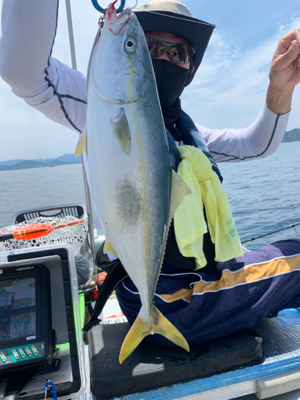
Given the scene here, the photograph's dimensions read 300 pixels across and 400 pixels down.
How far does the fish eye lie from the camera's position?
993mm

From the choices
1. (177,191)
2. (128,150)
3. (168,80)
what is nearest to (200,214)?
(177,191)

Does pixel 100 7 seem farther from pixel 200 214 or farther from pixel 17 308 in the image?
pixel 17 308

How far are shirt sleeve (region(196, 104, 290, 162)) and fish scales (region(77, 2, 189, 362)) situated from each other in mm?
1473

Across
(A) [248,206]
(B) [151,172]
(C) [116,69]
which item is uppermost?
(C) [116,69]

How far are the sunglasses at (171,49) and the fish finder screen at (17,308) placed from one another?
150 centimetres

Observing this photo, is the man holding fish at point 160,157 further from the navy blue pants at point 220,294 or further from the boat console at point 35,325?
the boat console at point 35,325

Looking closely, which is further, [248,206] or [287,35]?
[248,206]

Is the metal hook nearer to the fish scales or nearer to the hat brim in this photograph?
the fish scales

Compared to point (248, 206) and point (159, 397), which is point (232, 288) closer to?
point (159, 397)

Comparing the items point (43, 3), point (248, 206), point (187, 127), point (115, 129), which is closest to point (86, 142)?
point (115, 129)

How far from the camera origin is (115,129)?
95 centimetres

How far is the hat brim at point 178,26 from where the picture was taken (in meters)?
1.57

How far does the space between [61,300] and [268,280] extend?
1212 mm

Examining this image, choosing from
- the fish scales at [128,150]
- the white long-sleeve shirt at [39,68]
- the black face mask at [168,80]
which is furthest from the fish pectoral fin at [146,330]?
the black face mask at [168,80]
